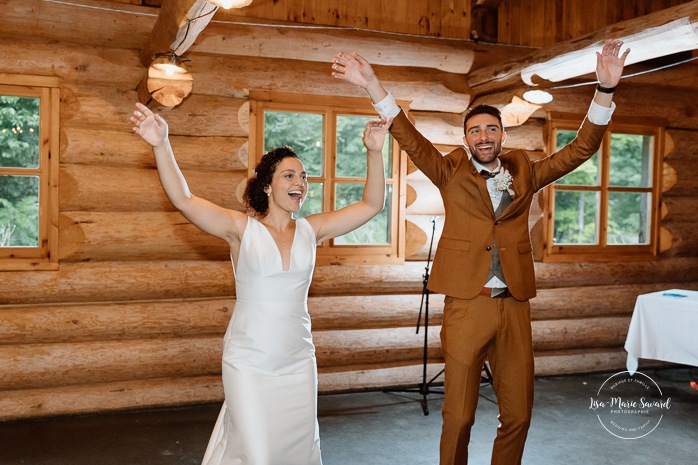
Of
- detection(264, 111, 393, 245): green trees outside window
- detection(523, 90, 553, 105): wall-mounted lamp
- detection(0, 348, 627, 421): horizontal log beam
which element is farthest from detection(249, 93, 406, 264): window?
detection(523, 90, 553, 105): wall-mounted lamp

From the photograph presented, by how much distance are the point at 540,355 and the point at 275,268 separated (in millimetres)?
4594

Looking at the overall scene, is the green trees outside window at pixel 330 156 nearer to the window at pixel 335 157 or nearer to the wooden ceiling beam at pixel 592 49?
the window at pixel 335 157

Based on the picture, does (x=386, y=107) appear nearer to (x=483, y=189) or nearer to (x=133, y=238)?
(x=483, y=189)

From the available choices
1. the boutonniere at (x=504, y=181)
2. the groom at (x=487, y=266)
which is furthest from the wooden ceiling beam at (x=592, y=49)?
the boutonniere at (x=504, y=181)

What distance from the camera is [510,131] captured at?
6.76 m

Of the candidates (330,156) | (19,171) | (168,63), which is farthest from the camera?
(330,156)

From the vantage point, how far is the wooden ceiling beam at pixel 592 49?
13.3ft

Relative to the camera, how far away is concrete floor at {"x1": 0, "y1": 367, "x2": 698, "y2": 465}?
14.6 feet

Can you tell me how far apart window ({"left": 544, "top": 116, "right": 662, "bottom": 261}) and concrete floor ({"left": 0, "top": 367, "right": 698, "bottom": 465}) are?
181cm

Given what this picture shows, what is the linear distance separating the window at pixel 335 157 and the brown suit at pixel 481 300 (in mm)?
2760

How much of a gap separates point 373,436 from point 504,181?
7.92ft

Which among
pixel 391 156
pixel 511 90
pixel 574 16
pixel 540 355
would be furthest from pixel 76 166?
pixel 574 16

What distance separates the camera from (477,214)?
344cm

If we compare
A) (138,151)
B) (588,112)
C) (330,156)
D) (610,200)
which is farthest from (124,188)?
(610,200)
